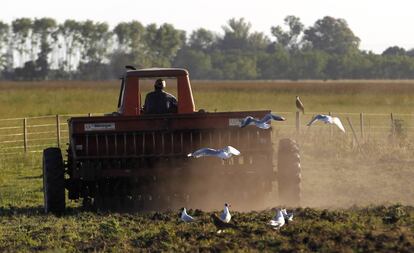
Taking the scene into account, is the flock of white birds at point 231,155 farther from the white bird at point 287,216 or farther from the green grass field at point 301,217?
the green grass field at point 301,217

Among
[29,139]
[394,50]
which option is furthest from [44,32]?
[29,139]

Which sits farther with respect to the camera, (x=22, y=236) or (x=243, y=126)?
(x=243, y=126)

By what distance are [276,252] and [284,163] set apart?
4.20m

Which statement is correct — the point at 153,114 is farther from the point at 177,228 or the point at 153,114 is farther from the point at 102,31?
the point at 102,31

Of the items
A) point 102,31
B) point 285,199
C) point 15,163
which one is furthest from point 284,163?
point 102,31

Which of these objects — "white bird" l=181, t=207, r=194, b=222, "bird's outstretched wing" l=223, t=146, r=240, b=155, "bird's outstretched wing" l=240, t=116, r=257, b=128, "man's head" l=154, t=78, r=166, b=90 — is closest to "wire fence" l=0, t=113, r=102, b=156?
"man's head" l=154, t=78, r=166, b=90

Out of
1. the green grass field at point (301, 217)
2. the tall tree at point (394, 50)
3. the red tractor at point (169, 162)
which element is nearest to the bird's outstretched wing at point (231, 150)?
the green grass field at point (301, 217)

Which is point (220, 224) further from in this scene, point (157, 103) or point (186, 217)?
point (157, 103)

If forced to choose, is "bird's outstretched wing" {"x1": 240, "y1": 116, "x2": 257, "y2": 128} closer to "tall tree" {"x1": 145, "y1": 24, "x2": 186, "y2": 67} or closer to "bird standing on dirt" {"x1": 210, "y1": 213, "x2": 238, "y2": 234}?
"bird standing on dirt" {"x1": 210, "y1": 213, "x2": 238, "y2": 234}

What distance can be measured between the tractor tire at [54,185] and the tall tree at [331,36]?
13647 centimetres

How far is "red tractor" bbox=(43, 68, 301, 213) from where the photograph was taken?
12758mm

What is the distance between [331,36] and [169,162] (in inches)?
5542

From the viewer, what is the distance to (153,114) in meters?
13.0

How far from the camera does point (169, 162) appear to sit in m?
12.9
